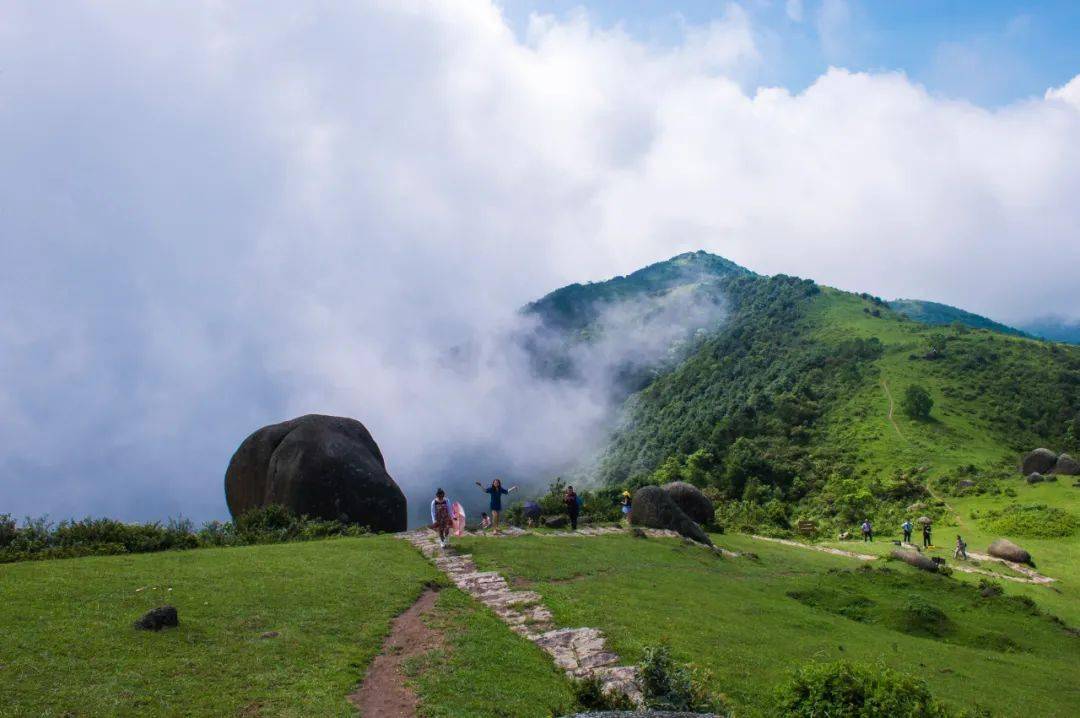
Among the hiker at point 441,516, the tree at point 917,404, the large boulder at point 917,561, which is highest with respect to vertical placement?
the tree at point 917,404

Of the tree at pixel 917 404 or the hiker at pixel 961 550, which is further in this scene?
the tree at pixel 917 404

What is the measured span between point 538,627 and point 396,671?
15.7ft

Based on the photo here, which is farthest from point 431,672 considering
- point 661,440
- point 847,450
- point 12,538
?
point 661,440

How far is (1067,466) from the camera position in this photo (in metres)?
63.0

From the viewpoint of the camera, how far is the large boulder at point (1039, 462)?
63781mm

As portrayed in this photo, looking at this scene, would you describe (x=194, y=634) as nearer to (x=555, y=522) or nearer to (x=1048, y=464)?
(x=555, y=522)

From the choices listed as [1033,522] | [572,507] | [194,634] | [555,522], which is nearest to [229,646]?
[194,634]

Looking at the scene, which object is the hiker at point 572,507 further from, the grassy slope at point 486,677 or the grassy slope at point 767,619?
the grassy slope at point 486,677

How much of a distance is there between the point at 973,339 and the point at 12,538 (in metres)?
125

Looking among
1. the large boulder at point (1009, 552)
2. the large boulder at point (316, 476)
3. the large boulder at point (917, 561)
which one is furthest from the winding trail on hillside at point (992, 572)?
the large boulder at point (316, 476)

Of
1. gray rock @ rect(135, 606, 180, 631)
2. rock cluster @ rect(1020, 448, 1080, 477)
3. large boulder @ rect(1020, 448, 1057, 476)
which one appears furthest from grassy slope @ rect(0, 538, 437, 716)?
rock cluster @ rect(1020, 448, 1080, 477)

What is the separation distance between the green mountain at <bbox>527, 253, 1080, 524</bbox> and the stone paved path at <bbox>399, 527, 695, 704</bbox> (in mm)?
44761

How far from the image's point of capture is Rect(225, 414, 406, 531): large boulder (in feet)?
105

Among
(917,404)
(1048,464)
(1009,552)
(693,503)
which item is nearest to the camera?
(1009,552)
